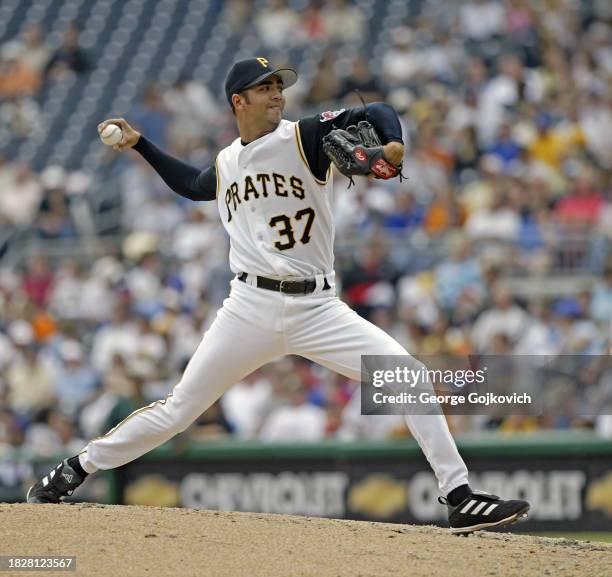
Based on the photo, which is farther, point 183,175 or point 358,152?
point 183,175

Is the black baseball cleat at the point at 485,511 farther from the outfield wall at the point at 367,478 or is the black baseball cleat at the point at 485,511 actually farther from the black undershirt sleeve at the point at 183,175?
the outfield wall at the point at 367,478

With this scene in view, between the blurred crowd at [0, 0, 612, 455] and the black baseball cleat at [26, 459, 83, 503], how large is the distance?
364 cm

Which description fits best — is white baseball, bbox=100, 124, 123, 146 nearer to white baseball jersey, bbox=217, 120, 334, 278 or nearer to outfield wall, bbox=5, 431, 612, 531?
white baseball jersey, bbox=217, 120, 334, 278

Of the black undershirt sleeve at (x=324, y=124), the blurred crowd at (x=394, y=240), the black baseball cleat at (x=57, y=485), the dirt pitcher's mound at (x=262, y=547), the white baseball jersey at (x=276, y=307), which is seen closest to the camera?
the dirt pitcher's mound at (x=262, y=547)

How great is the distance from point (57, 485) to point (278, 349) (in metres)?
1.28

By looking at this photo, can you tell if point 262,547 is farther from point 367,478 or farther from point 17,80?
point 17,80

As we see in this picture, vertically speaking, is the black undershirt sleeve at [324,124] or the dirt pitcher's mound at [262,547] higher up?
the black undershirt sleeve at [324,124]

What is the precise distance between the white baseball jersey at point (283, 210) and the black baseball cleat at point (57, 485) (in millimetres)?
1252

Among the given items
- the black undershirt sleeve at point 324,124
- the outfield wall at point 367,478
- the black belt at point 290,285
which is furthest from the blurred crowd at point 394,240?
the black undershirt sleeve at point 324,124

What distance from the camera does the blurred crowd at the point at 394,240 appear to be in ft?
33.1

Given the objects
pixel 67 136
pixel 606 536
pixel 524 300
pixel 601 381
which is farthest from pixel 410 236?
pixel 67 136

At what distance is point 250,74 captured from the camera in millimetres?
5656

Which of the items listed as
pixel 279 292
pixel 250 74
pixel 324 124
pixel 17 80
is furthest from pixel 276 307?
pixel 17 80

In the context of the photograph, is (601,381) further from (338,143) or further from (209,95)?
(209,95)
